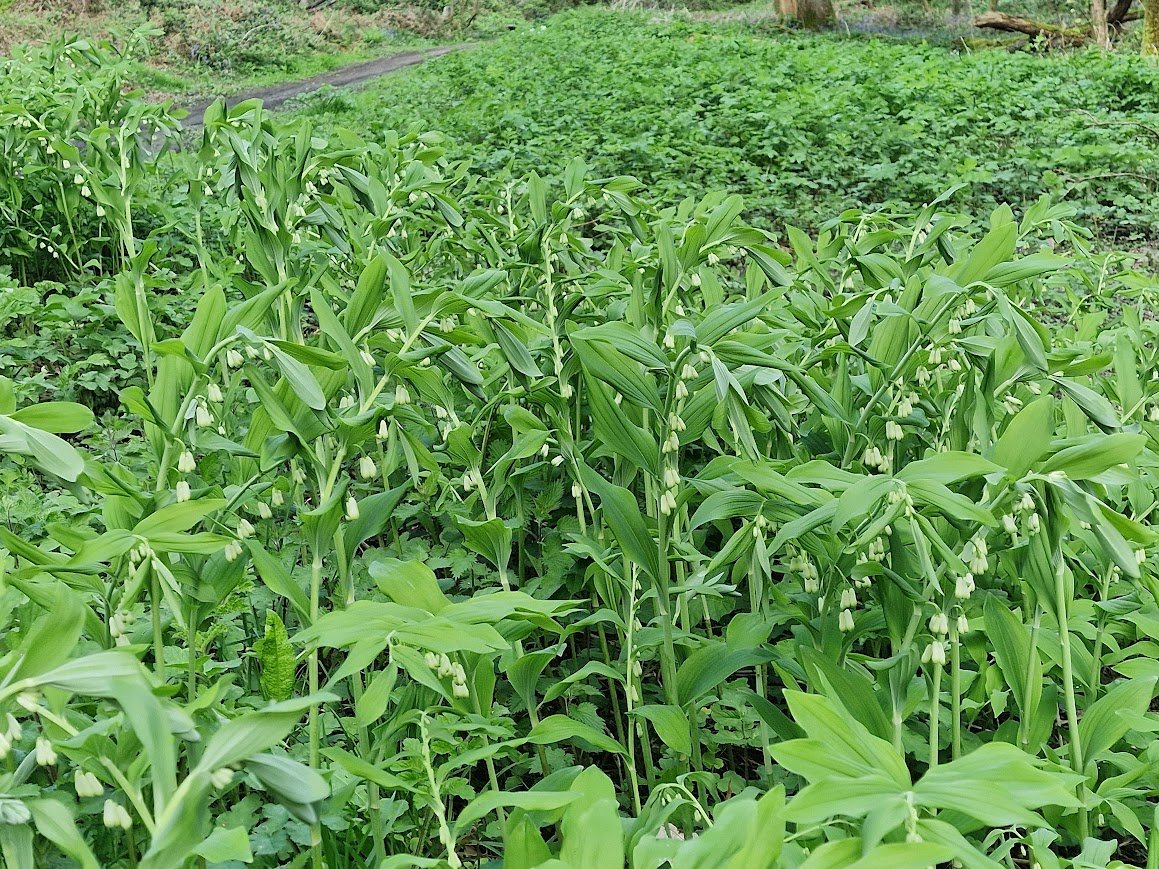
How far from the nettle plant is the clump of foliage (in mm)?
3426

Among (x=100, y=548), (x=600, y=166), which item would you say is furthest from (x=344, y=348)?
(x=600, y=166)

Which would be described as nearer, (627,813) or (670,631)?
(670,631)

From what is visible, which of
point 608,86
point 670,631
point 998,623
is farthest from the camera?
point 608,86

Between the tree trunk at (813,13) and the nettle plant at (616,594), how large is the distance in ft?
51.6

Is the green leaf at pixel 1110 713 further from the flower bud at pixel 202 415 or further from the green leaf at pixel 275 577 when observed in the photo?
the flower bud at pixel 202 415

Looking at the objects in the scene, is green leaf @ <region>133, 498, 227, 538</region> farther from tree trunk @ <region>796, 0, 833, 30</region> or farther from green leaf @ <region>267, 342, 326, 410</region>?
tree trunk @ <region>796, 0, 833, 30</region>

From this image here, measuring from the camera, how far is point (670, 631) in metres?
1.92

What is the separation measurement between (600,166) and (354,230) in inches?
176

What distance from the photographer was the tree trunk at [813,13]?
16734 millimetres

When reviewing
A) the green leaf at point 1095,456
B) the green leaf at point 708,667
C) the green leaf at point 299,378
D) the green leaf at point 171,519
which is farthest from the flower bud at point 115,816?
the green leaf at point 1095,456

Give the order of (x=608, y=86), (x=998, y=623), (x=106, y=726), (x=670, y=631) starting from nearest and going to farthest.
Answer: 1. (x=106, y=726)
2. (x=998, y=623)
3. (x=670, y=631)
4. (x=608, y=86)

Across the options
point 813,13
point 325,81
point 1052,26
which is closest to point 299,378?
point 325,81

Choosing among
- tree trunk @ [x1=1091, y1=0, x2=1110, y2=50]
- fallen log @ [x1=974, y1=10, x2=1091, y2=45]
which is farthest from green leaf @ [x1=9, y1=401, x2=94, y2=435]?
fallen log @ [x1=974, y1=10, x2=1091, y2=45]

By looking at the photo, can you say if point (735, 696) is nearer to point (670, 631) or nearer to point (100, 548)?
point (670, 631)
